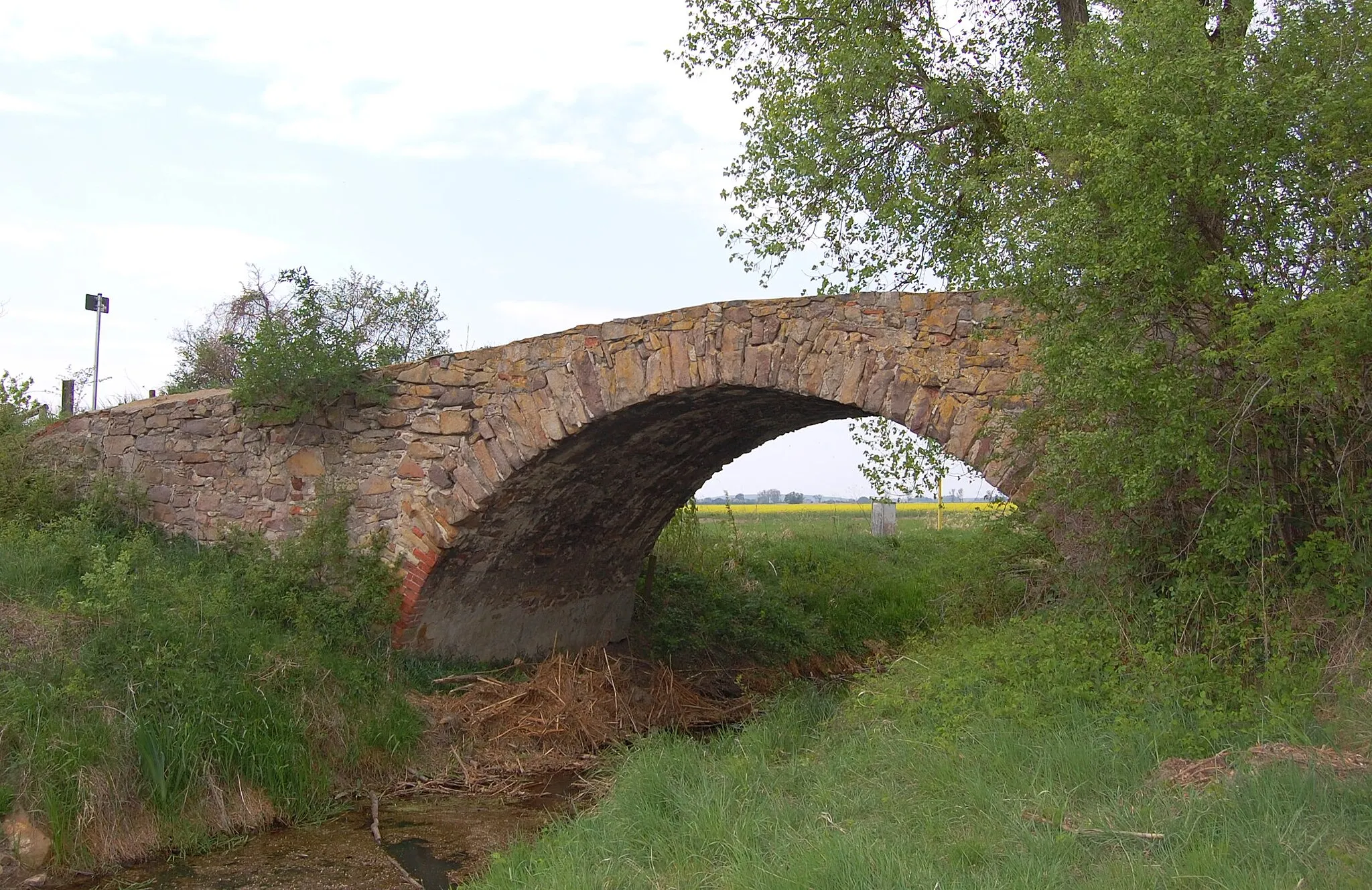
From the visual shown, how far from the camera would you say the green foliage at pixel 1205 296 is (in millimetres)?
4277

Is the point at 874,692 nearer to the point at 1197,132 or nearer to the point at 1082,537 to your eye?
the point at 1082,537

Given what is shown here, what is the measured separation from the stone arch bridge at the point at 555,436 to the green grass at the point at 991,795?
1.33 metres

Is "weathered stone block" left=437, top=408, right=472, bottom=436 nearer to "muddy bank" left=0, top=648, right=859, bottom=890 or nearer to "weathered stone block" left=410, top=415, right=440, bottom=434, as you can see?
"weathered stone block" left=410, top=415, right=440, bottom=434

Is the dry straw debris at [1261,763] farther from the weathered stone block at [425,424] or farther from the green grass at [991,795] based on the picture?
the weathered stone block at [425,424]

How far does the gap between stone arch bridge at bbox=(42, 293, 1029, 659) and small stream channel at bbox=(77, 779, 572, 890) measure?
74.6 inches

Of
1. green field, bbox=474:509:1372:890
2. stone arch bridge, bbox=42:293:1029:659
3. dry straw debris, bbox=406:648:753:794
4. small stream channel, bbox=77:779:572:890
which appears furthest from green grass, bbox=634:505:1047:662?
small stream channel, bbox=77:779:572:890

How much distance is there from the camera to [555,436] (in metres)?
7.18

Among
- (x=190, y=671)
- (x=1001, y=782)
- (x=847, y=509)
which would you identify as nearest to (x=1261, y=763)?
(x=1001, y=782)

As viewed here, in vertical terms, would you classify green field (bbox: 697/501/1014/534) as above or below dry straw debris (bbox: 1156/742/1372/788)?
above

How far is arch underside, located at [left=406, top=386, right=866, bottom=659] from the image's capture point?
7547 millimetres

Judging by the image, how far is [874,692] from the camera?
5.54 m

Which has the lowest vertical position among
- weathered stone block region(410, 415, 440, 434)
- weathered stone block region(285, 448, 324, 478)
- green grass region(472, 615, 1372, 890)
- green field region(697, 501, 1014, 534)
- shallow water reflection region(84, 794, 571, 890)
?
shallow water reflection region(84, 794, 571, 890)

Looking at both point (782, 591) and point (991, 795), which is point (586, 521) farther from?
point (991, 795)

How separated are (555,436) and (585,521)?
5.76 ft
